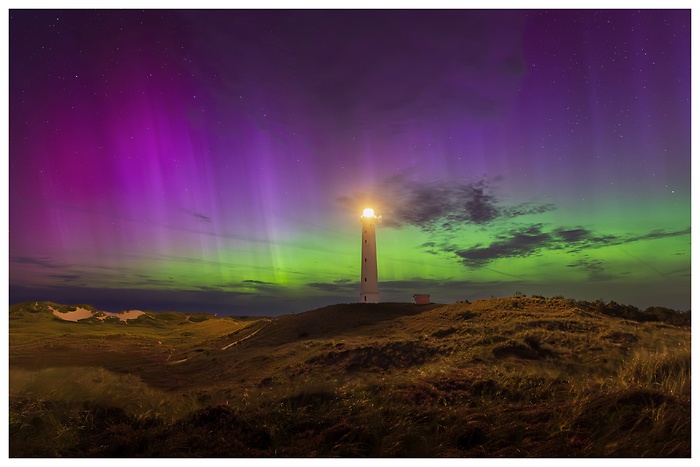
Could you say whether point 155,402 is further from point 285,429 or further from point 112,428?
point 285,429

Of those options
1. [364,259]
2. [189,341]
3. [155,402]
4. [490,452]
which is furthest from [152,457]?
[364,259]

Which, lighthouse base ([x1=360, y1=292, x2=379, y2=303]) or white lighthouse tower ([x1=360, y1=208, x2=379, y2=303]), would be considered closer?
lighthouse base ([x1=360, y1=292, x2=379, y2=303])

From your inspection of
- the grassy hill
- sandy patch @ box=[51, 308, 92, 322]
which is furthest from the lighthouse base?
the grassy hill

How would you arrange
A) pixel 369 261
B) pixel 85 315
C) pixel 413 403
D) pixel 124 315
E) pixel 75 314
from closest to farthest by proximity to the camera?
pixel 413 403 < pixel 75 314 < pixel 85 315 < pixel 124 315 < pixel 369 261

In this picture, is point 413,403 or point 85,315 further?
point 85,315

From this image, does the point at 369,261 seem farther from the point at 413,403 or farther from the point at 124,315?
the point at 413,403

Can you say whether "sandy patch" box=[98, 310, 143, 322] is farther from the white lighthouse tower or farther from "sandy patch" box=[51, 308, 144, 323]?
the white lighthouse tower

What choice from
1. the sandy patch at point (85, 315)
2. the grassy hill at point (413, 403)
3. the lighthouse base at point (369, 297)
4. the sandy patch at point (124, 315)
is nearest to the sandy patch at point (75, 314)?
the sandy patch at point (85, 315)

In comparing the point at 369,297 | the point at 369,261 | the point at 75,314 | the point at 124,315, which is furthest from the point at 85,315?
the point at 369,261

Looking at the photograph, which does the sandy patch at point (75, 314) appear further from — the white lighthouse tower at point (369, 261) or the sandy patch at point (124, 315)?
the white lighthouse tower at point (369, 261)
